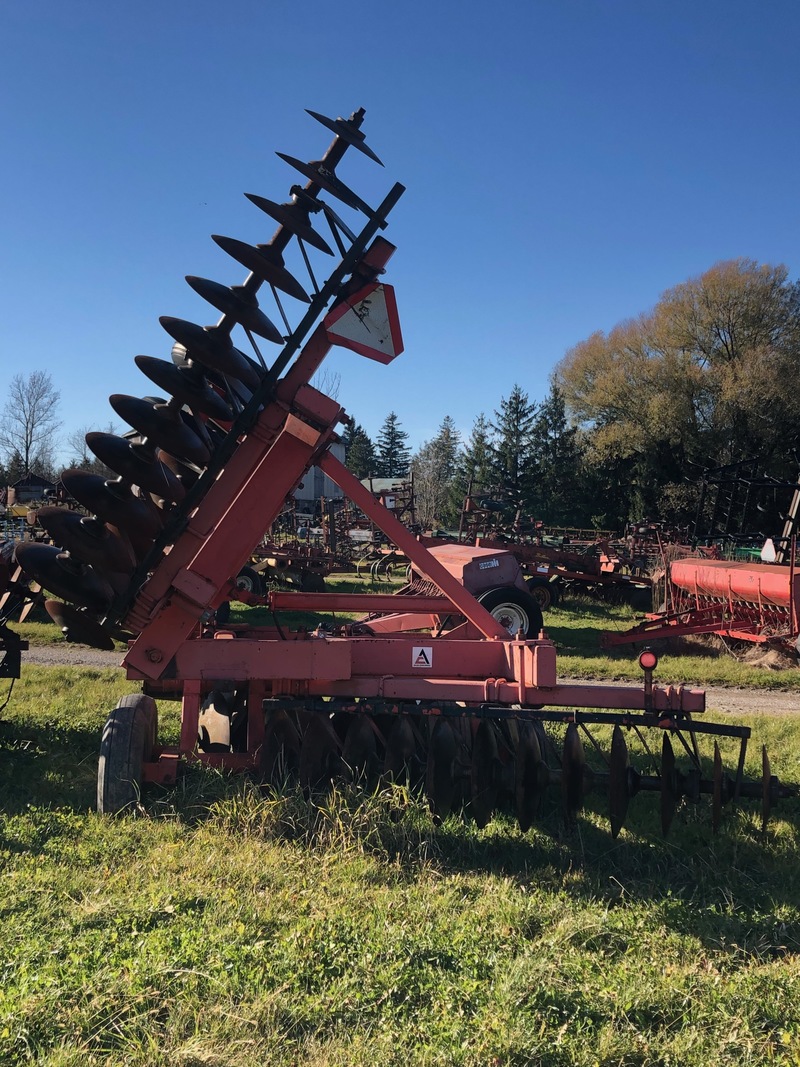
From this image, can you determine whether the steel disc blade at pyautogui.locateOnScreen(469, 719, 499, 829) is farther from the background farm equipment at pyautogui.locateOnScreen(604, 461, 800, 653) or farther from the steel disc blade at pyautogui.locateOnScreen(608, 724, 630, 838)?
the background farm equipment at pyautogui.locateOnScreen(604, 461, 800, 653)

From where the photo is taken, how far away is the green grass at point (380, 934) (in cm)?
284

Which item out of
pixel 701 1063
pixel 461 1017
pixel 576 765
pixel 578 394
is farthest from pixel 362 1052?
pixel 578 394

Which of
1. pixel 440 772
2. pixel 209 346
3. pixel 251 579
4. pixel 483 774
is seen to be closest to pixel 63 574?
pixel 209 346

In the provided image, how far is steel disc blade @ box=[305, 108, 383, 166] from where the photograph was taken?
477cm

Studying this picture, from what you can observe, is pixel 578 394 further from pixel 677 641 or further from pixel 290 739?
pixel 290 739

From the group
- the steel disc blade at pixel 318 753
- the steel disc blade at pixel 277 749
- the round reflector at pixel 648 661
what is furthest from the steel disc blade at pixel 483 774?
the steel disc blade at pixel 277 749

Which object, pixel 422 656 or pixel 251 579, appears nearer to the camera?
pixel 422 656

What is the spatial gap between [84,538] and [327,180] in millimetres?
2717

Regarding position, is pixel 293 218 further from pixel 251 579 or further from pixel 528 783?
pixel 251 579

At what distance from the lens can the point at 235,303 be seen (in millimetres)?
4715

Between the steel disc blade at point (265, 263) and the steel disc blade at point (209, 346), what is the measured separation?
446mm

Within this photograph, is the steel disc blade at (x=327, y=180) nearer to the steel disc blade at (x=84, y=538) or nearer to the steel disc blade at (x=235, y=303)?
the steel disc blade at (x=235, y=303)

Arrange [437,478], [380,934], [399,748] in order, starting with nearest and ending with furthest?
[380,934] → [399,748] → [437,478]

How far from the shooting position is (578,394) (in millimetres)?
42344
